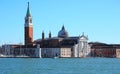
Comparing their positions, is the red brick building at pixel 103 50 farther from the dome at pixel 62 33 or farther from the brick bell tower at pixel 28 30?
the brick bell tower at pixel 28 30

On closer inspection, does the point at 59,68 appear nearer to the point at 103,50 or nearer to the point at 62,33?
the point at 103,50

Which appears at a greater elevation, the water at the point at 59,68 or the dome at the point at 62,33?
the dome at the point at 62,33

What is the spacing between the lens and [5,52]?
106312 mm

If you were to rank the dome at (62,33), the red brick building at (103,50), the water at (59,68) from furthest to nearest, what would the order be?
the dome at (62,33)
the red brick building at (103,50)
the water at (59,68)

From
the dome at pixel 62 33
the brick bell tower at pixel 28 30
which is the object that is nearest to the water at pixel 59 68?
the brick bell tower at pixel 28 30

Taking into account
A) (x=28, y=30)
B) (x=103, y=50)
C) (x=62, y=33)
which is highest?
(x=28, y=30)

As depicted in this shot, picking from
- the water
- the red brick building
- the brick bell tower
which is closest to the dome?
the red brick building

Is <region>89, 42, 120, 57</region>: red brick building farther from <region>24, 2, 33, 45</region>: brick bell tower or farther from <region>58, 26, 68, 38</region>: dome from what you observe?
<region>24, 2, 33, 45</region>: brick bell tower

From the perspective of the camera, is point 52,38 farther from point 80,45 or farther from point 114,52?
point 114,52

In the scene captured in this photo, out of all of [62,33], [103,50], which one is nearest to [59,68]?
[103,50]

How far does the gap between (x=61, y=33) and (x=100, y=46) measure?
905 centimetres

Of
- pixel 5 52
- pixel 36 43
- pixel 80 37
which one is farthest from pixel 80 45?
pixel 5 52

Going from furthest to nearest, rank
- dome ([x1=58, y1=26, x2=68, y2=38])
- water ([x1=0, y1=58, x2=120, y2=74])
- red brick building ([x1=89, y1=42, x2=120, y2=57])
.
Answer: dome ([x1=58, y1=26, x2=68, y2=38])
red brick building ([x1=89, y1=42, x2=120, y2=57])
water ([x1=0, y1=58, x2=120, y2=74])

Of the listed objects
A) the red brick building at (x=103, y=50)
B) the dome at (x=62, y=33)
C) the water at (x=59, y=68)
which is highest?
the dome at (x=62, y=33)
